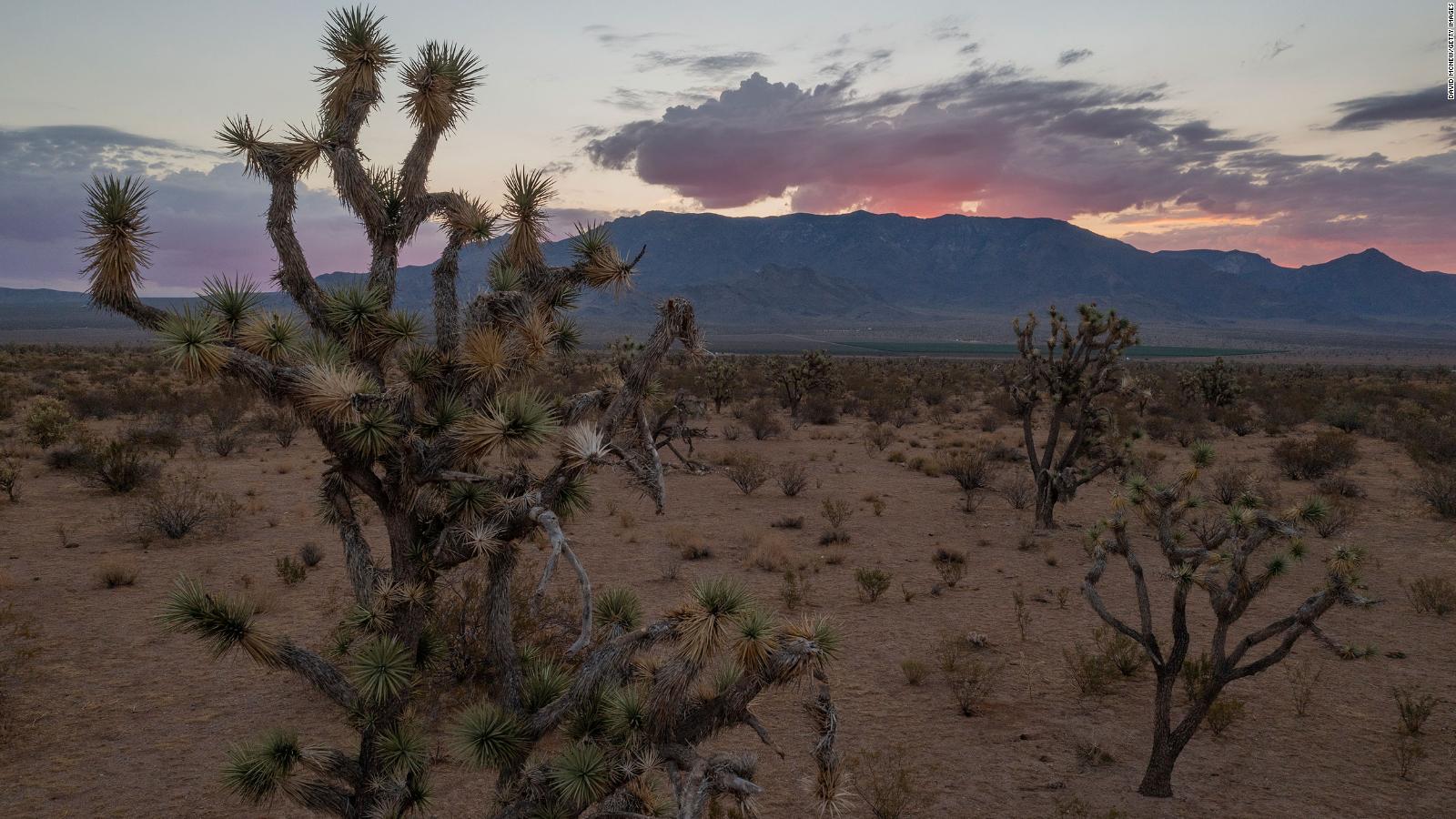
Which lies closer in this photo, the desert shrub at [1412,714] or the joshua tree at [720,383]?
the desert shrub at [1412,714]

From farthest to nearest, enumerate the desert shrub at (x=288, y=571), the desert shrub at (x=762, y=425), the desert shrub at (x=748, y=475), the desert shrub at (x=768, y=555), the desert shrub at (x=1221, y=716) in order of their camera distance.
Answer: the desert shrub at (x=762, y=425) → the desert shrub at (x=748, y=475) → the desert shrub at (x=768, y=555) → the desert shrub at (x=288, y=571) → the desert shrub at (x=1221, y=716)

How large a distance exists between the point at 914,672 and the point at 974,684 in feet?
2.32

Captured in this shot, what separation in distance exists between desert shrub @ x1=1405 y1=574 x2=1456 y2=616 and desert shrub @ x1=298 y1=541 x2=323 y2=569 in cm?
1656

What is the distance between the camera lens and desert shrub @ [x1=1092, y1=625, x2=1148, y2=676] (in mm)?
9195

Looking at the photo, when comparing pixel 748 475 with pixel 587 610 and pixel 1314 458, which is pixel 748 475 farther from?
pixel 587 610

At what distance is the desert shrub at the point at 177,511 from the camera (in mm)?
14211

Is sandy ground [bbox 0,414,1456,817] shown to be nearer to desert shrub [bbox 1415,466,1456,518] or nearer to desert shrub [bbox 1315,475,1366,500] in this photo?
desert shrub [bbox 1415,466,1456,518]

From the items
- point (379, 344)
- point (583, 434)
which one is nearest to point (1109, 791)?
point (583, 434)

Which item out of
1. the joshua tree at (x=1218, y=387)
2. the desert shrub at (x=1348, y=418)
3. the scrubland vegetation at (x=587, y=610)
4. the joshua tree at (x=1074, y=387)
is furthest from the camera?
the joshua tree at (x=1218, y=387)

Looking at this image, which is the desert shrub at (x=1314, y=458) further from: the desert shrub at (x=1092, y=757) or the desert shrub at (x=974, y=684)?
the desert shrub at (x=1092, y=757)

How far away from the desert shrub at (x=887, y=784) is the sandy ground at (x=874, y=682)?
145mm

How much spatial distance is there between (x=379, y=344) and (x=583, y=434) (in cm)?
164

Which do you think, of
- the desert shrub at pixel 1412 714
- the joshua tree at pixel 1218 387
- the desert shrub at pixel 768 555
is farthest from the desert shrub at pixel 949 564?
the joshua tree at pixel 1218 387

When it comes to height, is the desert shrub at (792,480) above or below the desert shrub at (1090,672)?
above
